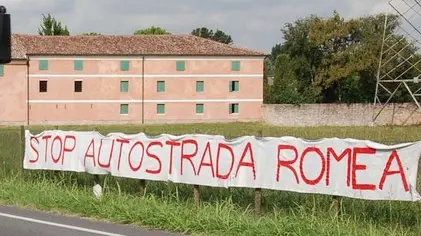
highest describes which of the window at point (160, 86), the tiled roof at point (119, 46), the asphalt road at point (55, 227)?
the tiled roof at point (119, 46)

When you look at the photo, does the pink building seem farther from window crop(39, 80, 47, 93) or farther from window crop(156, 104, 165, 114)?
window crop(156, 104, 165, 114)

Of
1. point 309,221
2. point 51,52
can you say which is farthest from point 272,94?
point 309,221

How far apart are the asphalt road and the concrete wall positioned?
5437 centimetres

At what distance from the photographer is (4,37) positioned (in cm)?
817

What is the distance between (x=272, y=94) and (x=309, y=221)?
8106 cm

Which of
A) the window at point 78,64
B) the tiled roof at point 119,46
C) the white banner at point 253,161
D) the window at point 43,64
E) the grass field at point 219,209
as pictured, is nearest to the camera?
the white banner at point 253,161

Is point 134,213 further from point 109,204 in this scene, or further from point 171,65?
point 171,65

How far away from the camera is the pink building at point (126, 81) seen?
259 feet

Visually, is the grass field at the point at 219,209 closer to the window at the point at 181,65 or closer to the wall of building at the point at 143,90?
the wall of building at the point at 143,90

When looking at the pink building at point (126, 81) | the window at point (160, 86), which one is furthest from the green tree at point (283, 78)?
the window at point (160, 86)

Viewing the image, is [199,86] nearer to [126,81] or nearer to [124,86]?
[126,81]

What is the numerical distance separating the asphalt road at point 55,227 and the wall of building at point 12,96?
65.8 metres

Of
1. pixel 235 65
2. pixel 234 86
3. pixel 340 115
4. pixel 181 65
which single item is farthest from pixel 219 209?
pixel 235 65

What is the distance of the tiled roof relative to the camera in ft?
265
